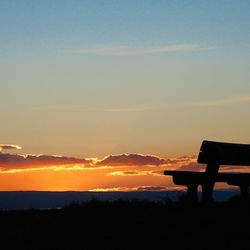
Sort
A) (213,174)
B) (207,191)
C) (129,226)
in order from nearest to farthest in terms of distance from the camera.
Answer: (129,226), (207,191), (213,174)

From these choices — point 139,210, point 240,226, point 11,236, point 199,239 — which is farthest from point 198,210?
point 11,236

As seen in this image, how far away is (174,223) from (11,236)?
2.53 metres

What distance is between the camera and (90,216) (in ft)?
38.4

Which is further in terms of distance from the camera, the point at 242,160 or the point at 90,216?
the point at 242,160

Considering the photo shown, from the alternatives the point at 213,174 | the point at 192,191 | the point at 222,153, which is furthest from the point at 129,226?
the point at 222,153

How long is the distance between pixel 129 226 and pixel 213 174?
173 inches

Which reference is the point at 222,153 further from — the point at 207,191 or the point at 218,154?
the point at 207,191

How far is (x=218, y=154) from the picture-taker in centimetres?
1460

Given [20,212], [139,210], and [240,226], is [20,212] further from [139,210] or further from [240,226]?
[240,226]

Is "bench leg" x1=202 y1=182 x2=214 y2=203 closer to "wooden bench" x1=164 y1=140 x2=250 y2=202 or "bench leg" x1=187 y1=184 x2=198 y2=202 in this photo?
"wooden bench" x1=164 y1=140 x2=250 y2=202

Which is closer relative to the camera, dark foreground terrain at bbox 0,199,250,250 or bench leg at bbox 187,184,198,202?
dark foreground terrain at bbox 0,199,250,250

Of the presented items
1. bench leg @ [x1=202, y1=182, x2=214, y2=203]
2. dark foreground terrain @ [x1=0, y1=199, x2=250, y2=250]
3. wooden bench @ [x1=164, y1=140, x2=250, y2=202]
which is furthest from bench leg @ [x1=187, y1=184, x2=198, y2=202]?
dark foreground terrain @ [x1=0, y1=199, x2=250, y2=250]

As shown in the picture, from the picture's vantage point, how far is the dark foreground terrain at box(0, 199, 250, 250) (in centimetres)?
952

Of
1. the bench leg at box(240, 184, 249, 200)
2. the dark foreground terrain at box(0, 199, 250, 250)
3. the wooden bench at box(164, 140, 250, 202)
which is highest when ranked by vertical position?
the wooden bench at box(164, 140, 250, 202)
